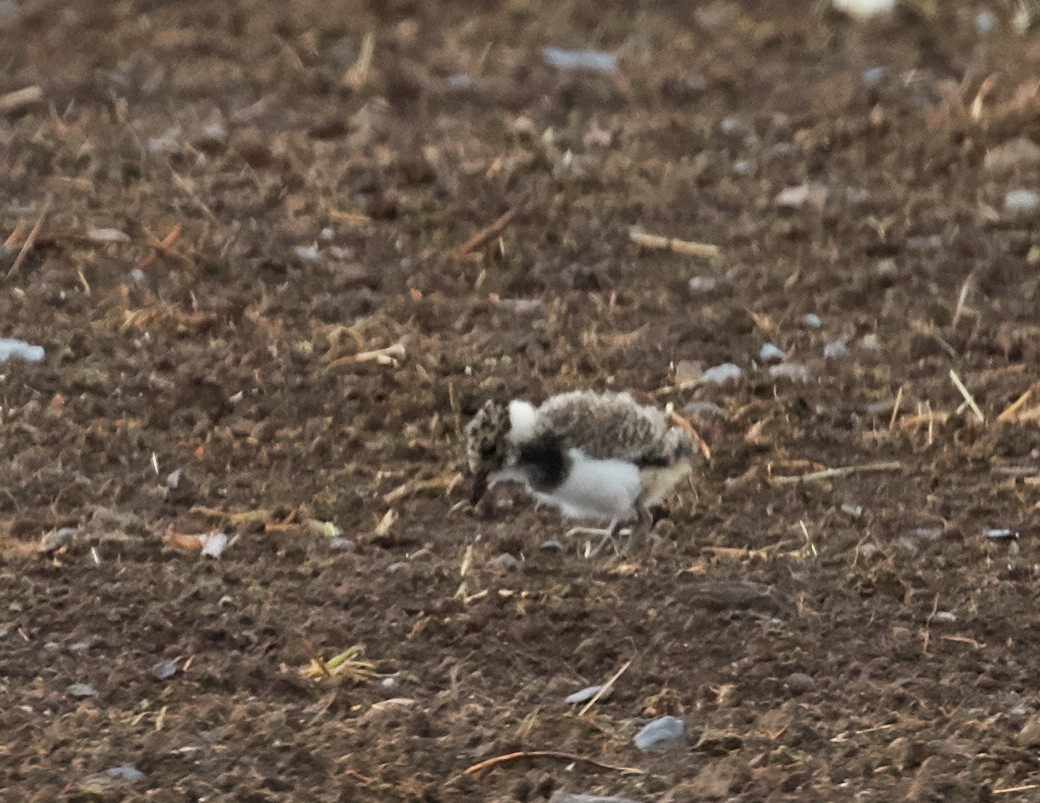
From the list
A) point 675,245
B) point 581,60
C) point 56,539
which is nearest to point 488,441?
point 56,539

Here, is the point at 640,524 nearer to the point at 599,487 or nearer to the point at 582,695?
the point at 599,487

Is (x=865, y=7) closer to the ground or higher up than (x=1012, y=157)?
higher up

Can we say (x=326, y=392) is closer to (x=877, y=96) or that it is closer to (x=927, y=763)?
(x=927, y=763)

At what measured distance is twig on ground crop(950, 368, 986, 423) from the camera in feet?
14.7

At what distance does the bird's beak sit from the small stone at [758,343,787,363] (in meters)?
1.23

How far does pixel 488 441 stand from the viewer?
3932 millimetres

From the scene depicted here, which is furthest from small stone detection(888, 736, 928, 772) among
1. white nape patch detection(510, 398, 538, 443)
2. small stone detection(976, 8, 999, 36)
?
small stone detection(976, 8, 999, 36)

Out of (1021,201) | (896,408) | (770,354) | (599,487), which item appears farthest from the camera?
(1021,201)

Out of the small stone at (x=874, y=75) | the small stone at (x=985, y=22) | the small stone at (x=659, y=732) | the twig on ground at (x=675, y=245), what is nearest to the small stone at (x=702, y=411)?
the twig on ground at (x=675, y=245)

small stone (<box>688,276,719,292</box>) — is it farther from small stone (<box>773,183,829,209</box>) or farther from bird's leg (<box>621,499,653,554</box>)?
bird's leg (<box>621,499,653,554</box>)

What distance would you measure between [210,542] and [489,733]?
1.09 metres

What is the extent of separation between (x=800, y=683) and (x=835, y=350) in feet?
6.12

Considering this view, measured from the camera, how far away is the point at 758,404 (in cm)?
459

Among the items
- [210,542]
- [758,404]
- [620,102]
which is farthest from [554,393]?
[620,102]
